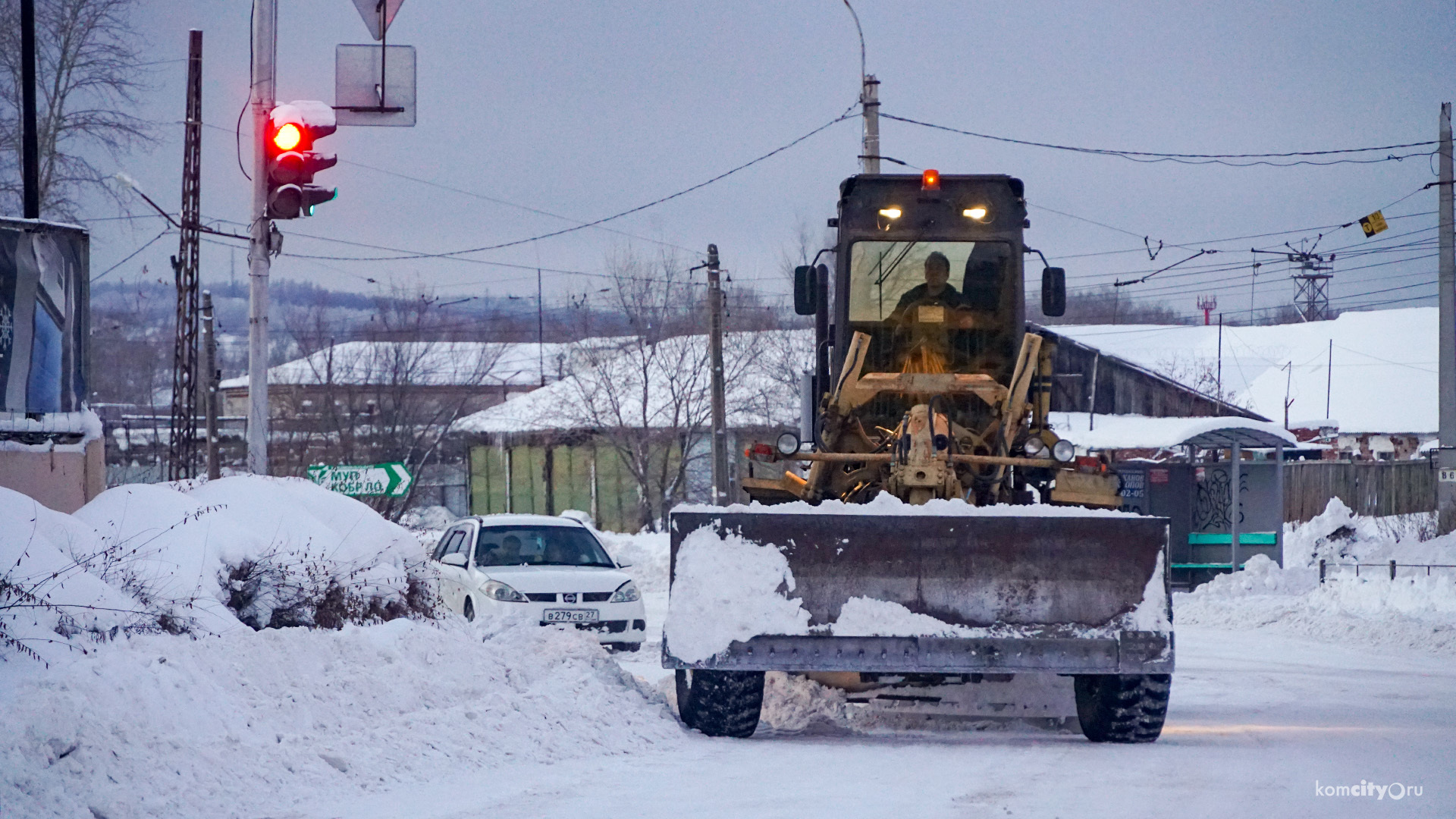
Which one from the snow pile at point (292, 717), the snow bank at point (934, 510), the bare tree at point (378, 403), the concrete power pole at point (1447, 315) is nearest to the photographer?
the snow pile at point (292, 717)

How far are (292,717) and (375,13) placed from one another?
6611mm

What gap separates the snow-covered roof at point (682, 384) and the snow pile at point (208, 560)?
93.0 ft

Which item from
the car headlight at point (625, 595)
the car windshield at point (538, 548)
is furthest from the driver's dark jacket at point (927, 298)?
the car windshield at point (538, 548)

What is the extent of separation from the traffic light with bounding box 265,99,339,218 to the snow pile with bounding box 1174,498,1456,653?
1265 cm

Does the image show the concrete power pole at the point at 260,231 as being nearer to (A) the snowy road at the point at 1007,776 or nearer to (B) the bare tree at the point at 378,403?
(A) the snowy road at the point at 1007,776

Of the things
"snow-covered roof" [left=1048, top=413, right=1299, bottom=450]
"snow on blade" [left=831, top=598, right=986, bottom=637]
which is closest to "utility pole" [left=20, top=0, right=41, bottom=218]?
"snow on blade" [left=831, top=598, right=986, bottom=637]

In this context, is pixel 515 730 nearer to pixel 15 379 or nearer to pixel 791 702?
pixel 791 702

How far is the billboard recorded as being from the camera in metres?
10.6

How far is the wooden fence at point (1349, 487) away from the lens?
114 ft

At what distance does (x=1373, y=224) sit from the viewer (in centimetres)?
2264

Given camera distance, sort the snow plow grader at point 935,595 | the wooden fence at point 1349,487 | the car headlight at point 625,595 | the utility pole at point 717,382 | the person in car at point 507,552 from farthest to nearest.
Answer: the wooden fence at point 1349,487
the utility pole at point 717,382
the person in car at point 507,552
the car headlight at point 625,595
the snow plow grader at point 935,595

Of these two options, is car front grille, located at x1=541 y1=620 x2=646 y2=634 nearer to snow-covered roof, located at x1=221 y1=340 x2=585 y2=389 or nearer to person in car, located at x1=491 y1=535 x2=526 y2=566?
person in car, located at x1=491 y1=535 x2=526 y2=566

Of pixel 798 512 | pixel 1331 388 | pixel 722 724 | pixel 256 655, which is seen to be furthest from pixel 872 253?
pixel 1331 388

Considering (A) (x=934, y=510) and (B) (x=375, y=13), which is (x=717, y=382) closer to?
(B) (x=375, y=13)
